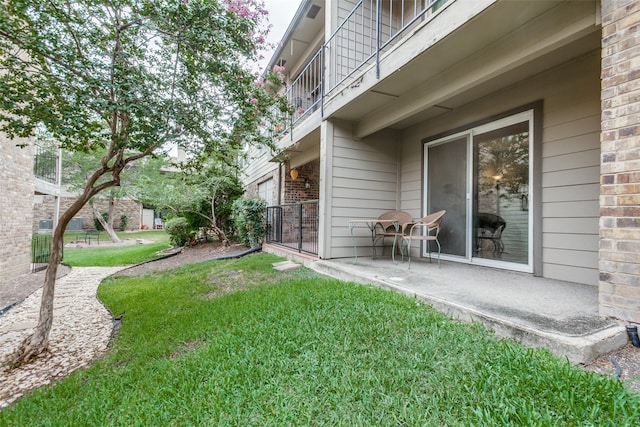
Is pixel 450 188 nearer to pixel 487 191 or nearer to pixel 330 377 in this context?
pixel 487 191

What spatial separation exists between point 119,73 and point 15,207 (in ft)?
21.8

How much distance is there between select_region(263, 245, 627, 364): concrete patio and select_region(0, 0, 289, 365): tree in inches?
112

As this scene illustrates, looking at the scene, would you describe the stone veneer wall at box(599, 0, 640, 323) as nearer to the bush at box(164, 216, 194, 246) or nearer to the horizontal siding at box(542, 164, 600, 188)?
the horizontal siding at box(542, 164, 600, 188)

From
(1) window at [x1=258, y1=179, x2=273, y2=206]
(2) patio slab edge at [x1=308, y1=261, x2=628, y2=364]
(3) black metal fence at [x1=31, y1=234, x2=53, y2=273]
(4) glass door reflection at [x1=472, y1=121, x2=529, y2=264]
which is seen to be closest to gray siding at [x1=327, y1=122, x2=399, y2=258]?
(4) glass door reflection at [x1=472, y1=121, x2=529, y2=264]

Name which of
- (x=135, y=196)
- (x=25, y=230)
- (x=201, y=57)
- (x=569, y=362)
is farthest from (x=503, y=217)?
(x=135, y=196)

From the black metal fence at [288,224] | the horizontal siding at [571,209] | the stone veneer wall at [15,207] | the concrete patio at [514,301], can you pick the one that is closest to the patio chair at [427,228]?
the concrete patio at [514,301]

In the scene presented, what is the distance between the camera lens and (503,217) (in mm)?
3924

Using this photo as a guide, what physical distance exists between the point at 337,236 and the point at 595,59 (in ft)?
12.5

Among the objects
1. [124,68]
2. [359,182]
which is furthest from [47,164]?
[359,182]

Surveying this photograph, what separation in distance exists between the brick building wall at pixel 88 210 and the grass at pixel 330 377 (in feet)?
58.6

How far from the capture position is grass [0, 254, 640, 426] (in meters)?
1.41

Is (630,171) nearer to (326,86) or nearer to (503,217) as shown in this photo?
(503,217)

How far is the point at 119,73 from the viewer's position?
9.55 ft

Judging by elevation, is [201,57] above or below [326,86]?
below
